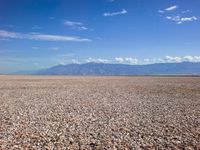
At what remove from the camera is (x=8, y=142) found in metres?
10.1

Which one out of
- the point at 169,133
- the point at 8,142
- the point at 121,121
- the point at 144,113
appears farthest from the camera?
the point at 144,113

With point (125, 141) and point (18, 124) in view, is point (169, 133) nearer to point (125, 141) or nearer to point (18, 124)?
point (125, 141)

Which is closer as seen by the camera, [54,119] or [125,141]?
[125,141]

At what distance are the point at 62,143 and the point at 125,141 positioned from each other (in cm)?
236

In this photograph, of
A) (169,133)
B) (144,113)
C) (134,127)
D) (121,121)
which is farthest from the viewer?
(144,113)

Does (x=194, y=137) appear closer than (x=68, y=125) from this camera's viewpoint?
Yes

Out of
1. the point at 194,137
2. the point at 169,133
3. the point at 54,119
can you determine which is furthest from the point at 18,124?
the point at 194,137

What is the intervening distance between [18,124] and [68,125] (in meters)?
2.45

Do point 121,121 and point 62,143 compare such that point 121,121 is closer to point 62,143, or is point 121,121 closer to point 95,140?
point 95,140

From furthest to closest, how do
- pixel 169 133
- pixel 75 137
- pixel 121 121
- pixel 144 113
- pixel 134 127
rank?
pixel 144 113 < pixel 121 121 < pixel 134 127 < pixel 169 133 < pixel 75 137

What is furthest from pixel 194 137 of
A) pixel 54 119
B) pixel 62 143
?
pixel 54 119

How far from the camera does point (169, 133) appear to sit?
39.1 ft

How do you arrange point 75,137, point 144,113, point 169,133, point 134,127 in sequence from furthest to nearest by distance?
point 144,113
point 134,127
point 169,133
point 75,137

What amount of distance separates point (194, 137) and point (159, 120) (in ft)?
12.8
